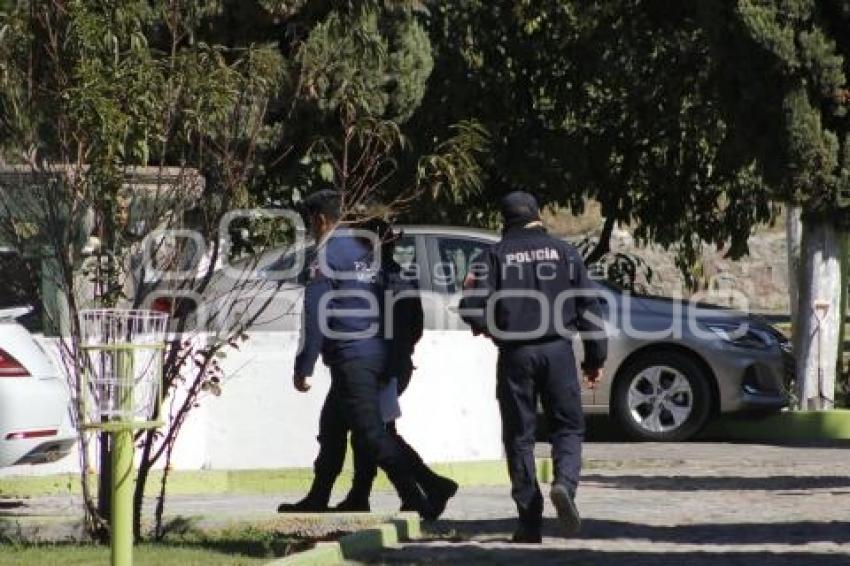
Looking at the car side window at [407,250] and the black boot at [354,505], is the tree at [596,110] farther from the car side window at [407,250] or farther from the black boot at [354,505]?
the black boot at [354,505]

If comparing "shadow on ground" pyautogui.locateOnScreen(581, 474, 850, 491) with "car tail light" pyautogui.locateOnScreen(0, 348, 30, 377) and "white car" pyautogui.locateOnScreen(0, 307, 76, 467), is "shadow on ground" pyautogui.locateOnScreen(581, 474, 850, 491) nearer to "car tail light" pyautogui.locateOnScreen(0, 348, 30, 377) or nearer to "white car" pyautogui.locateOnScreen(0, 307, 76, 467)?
"white car" pyautogui.locateOnScreen(0, 307, 76, 467)

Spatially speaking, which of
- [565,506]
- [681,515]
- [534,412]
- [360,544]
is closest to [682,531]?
[681,515]

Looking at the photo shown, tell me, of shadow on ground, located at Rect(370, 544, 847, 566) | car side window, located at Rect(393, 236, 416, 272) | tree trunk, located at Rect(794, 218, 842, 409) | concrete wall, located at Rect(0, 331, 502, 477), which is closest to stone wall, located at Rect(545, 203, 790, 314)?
tree trunk, located at Rect(794, 218, 842, 409)

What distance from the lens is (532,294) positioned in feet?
33.8

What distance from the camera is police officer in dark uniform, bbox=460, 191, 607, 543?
10172 mm

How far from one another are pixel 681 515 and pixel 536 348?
6.72ft

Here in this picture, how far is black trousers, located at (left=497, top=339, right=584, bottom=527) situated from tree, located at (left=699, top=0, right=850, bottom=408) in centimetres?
882

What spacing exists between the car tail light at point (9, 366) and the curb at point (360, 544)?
7.91ft

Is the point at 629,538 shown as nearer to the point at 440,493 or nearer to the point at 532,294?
the point at 440,493

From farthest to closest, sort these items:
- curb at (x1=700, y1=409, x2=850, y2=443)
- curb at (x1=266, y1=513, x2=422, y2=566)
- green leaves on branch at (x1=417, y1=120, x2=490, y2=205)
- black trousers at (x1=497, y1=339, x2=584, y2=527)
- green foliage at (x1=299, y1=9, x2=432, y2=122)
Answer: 1. green foliage at (x1=299, y1=9, x2=432, y2=122)
2. curb at (x1=700, y1=409, x2=850, y2=443)
3. green leaves on branch at (x1=417, y1=120, x2=490, y2=205)
4. black trousers at (x1=497, y1=339, x2=584, y2=527)
5. curb at (x1=266, y1=513, x2=422, y2=566)

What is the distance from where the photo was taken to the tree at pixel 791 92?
18.4m

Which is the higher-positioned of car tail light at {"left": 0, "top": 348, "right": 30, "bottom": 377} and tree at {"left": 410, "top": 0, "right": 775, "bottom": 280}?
tree at {"left": 410, "top": 0, "right": 775, "bottom": 280}

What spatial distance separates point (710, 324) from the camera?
17156mm

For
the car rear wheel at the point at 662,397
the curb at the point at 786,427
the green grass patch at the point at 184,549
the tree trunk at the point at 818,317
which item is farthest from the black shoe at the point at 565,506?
the tree trunk at the point at 818,317
